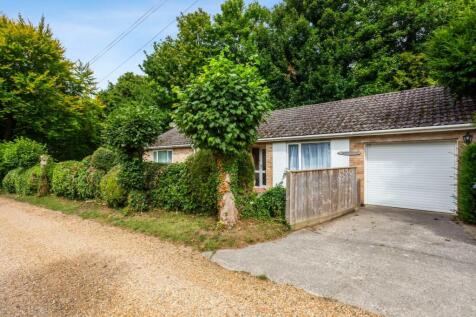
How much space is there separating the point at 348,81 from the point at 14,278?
839 inches

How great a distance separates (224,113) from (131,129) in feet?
11.9

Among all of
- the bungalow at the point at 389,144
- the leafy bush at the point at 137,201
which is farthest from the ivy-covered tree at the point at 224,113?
the leafy bush at the point at 137,201

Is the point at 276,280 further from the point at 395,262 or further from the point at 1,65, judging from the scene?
the point at 1,65

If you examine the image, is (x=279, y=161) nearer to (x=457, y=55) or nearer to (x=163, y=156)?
(x=457, y=55)

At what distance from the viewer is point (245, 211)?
735 cm

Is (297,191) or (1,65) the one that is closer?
(297,191)

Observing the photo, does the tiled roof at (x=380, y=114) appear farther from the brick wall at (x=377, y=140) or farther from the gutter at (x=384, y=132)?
the brick wall at (x=377, y=140)

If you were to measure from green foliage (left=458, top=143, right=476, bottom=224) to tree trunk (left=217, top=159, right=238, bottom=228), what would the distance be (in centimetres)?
590

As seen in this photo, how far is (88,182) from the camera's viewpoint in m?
10.9

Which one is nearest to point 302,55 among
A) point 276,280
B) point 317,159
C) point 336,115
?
point 336,115

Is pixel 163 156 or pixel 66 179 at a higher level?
pixel 163 156

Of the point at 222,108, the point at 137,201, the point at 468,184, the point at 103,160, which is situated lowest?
the point at 137,201

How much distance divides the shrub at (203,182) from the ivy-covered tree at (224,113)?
2.19 feet

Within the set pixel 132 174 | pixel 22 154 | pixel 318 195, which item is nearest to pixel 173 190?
pixel 132 174
